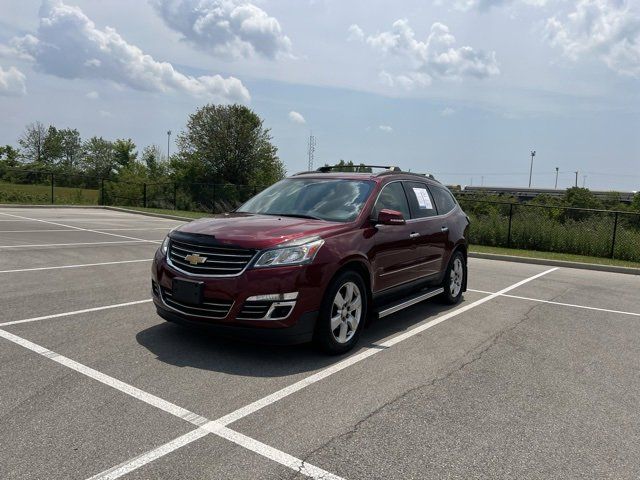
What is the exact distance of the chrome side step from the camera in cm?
574

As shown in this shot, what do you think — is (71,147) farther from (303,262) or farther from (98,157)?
(303,262)

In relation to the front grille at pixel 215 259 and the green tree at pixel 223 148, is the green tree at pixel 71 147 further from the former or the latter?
the front grille at pixel 215 259

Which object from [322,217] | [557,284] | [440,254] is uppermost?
[322,217]

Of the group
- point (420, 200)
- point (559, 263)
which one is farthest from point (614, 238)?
point (420, 200)

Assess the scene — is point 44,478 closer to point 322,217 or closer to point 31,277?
point 322,217

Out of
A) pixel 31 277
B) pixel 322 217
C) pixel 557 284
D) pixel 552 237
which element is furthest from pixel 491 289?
pixel 552 237

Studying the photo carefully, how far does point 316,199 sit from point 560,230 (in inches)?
534

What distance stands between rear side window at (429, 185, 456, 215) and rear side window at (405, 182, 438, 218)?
0.67 ft

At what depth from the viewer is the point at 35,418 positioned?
3521 mm

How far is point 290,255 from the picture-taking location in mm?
4750

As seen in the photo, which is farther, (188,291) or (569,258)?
(569,258)

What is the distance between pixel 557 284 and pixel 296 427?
8516mm

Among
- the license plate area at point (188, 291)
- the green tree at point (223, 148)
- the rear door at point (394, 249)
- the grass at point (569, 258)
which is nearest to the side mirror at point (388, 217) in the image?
the rear door at point (394, 249)

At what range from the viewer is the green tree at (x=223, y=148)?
141 ft
